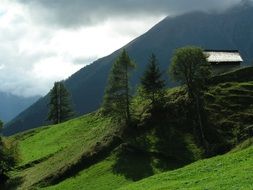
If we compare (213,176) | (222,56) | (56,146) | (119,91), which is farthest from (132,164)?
(222,56)

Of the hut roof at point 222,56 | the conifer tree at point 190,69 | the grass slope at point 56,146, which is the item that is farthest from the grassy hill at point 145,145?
the hut roof at point 222,56

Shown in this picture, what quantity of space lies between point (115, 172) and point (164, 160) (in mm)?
8097

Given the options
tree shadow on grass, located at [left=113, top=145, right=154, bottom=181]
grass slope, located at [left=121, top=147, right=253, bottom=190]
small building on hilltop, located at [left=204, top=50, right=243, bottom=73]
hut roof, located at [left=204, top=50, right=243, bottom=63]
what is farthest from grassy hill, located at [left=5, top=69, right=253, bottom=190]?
hut roof, located at [left=204, top=50, right=243, bottom=63]

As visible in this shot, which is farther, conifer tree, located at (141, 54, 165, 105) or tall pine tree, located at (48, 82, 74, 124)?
tall pine tree, located at (48, 82, 74, 124)

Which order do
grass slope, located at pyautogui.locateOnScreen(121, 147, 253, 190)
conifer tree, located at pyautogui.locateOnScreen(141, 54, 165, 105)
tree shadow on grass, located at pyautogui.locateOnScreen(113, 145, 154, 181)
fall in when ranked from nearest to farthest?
grass slope, located at pyautogui.locateOnScreen(121, 147, 253, 190), tree shadow on grass, located at pyautogui.locateOnScreen(113, 145, 154, 181), conifer tree, located at pyautogui.locateOnScreen(141, 54, 165, 105)

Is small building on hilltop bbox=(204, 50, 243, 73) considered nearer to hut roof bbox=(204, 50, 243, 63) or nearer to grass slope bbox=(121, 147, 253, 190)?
hut roof bbox=(204, 50, 243, 63)

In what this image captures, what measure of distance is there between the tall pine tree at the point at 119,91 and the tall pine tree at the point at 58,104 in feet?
213

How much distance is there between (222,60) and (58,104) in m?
59.6

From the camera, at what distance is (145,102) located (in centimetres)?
9912

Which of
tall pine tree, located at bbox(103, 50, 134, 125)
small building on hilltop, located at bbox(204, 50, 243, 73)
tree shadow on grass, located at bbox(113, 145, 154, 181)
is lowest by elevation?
tree shadow on grass, located at bbox(113, 145, 154, 181)

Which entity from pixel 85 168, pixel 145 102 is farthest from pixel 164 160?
pixel 145 102

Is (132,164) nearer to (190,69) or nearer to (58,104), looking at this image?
(190,69)

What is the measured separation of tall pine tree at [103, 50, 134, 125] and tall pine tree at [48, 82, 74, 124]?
Answer: 65.0m

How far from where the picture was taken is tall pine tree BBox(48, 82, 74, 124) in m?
157
